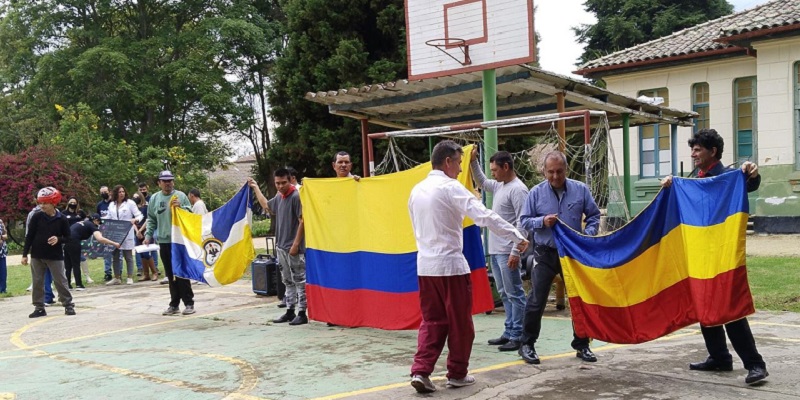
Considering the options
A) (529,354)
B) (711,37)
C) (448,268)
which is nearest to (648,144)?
(711,37)

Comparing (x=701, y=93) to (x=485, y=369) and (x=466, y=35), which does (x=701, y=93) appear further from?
(x=485, y=369)

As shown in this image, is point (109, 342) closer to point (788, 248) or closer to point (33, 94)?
point (788, 248)

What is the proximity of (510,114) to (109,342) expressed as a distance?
7.90 metres

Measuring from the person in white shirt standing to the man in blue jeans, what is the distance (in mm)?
1127

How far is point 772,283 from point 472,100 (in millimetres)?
5349

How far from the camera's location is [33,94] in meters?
34.5

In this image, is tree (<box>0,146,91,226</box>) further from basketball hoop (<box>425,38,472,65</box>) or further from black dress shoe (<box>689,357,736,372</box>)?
black dress shoe (<box>689,357,736,372</box>)

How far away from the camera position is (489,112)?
32.4ft

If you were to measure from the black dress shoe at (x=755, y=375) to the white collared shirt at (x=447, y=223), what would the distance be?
1.85 meters

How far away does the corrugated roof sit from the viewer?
59.7ft

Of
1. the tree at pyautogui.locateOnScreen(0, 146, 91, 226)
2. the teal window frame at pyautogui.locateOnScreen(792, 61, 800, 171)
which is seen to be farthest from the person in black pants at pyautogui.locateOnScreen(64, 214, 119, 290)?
the teal window frame at pyautogui.locateOnScreen(792, 61, 800, 171)

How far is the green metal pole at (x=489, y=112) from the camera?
966cm

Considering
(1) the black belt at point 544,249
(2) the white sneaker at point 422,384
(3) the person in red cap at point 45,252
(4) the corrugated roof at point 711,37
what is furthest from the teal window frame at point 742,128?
(2) the white sneaker at point 422,384

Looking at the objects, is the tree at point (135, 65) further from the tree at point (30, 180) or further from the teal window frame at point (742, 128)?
the teal window frame at point (742, 128)
